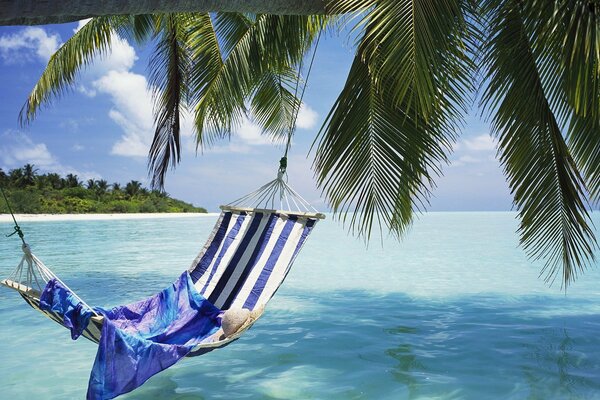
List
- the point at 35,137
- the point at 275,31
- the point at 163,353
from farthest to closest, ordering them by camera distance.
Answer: the point at 35,137
the point at 275,31
the point at 163,353

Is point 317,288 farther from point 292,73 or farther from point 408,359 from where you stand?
point 408,359

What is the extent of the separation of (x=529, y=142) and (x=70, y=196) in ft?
89.3

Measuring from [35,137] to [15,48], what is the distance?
8.69m

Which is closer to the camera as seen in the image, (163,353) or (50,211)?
(163,353)

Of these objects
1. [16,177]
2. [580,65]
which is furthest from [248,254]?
[16,177]

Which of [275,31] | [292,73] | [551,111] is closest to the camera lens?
[551,111]

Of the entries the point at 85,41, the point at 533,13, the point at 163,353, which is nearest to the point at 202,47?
the point at 85,41

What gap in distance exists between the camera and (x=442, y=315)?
4.82m

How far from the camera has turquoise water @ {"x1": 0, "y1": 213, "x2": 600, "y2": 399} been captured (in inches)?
116

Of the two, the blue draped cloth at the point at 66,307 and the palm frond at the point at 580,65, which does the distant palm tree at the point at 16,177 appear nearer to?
the blue draped cloth at the point at 66,307

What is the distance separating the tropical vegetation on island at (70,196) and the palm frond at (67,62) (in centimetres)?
1802

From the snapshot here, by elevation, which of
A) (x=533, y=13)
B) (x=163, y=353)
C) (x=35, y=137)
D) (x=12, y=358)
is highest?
(x=35, y=137)

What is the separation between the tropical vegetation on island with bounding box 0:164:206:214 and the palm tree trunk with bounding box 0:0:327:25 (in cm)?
2150

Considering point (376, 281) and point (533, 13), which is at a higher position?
point (533, 13)
